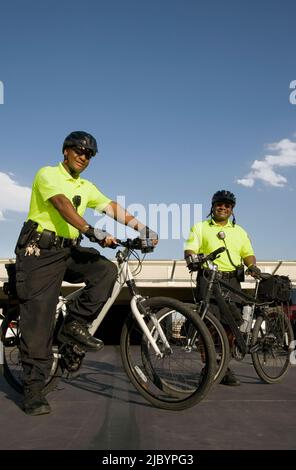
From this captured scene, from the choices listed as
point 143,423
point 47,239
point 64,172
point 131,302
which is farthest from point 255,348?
point 64,172

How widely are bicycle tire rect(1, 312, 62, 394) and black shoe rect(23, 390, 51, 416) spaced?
1.10 ft

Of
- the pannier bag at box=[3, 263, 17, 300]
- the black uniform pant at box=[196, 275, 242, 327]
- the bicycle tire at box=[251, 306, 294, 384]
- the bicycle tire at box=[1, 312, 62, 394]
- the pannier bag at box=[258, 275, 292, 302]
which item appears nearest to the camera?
the pannier bag at box=[3, 263, 17, 300]

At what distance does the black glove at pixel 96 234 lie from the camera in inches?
126


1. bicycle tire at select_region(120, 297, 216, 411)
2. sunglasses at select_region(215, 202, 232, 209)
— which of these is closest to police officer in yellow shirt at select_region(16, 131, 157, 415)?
bicycle tire at select_region(120, 297, 216, 411)

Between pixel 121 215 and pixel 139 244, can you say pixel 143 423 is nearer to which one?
pixel 139 244

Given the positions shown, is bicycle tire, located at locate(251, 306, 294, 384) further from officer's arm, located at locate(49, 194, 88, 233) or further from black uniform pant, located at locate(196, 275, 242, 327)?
officer's arm, located at locate(49, 194, 88, 233)

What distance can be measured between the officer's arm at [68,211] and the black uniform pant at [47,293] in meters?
0.34

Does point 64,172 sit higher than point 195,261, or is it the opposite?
point 64,172

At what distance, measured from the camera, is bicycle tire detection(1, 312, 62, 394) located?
3695mm

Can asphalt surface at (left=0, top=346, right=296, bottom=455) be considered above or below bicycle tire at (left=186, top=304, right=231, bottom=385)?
below

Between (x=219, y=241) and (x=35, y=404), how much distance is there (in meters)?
2.62

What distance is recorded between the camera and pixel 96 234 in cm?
320
